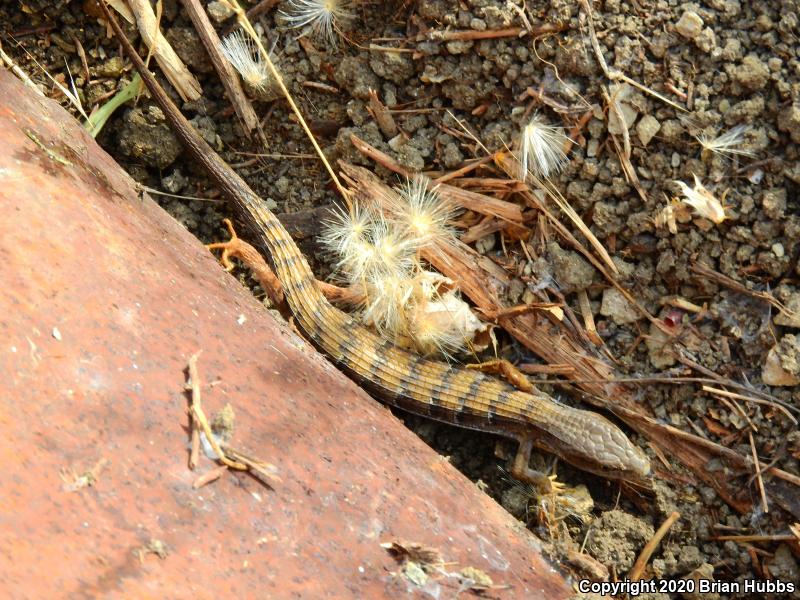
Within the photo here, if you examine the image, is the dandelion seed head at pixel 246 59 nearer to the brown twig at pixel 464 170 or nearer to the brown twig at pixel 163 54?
the brown twig at pixel 163 54

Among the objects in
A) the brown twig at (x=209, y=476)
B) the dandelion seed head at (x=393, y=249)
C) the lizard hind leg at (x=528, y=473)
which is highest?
the brown twig at (x=209, y=476)

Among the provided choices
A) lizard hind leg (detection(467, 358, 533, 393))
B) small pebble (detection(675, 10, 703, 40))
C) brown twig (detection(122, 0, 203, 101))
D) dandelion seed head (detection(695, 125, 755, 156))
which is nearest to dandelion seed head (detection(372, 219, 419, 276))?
lizard hind leg (detection(467, 358, 533, 393))

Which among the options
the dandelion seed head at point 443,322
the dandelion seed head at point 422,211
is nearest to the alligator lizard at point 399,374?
the dandelion seed head at point 443,322

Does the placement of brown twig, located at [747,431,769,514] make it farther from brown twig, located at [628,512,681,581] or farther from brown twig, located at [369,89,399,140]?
brown twig, located at [369,89,399,140]

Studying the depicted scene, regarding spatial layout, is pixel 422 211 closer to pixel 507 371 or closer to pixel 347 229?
pixel 347 229

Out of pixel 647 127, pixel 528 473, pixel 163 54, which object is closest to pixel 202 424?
pixel 528 473

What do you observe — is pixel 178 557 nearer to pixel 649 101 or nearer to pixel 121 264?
pixel 121 264
